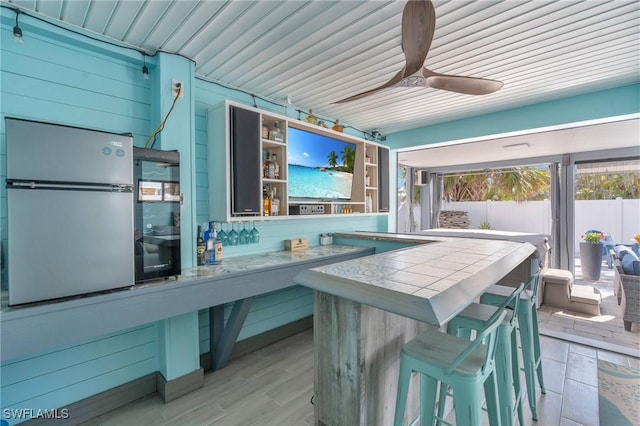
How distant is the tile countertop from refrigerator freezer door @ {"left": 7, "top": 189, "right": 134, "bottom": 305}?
1067 mm

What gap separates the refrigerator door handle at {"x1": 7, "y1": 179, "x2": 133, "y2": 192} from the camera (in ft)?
4.21

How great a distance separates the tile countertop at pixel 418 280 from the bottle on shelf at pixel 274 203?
1.26m

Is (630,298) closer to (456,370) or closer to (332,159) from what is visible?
(456,370)

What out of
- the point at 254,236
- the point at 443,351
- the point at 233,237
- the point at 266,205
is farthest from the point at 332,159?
the point at 443,351

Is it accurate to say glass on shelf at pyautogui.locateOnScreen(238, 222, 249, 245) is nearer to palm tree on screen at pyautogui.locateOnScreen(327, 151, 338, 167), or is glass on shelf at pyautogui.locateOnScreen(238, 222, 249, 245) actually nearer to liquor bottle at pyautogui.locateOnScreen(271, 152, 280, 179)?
liquor bottle at pyautogui.locateOnScreen(271, 152, 280, 179)

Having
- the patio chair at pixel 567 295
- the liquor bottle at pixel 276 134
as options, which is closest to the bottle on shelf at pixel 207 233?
the liquor bottle at pixel 276 134

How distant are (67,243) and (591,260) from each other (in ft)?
22.7

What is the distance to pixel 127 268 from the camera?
160cm

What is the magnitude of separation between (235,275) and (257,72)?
1687 mm

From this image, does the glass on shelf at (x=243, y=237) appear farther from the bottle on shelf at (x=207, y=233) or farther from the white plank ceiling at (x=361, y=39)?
the white plank ceiling at (x=361, y=39)

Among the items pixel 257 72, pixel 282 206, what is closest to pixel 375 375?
pixel 282 206

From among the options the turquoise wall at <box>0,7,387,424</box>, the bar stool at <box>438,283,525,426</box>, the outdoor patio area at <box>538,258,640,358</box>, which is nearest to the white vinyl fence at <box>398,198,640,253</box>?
the outdoor patio area at <box>538,258,640,358</box>

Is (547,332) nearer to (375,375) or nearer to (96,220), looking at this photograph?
(375,375)

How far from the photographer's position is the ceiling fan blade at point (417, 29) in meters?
1.29
